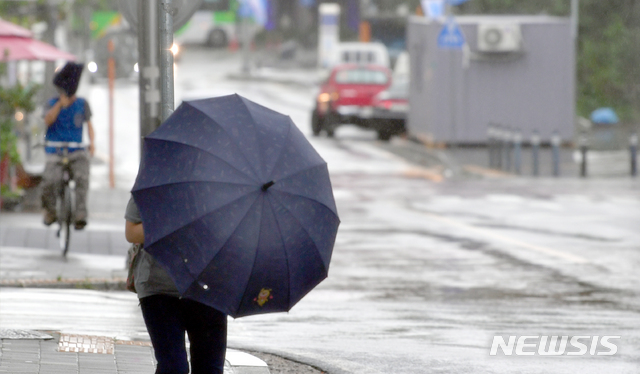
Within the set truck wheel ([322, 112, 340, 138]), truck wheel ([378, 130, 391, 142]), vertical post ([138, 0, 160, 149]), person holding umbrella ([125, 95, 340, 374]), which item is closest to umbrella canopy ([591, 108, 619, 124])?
truck wheel ([378, 130, 391, 142])

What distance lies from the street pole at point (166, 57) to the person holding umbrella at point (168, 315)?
5.00ft

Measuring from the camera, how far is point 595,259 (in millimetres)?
12617

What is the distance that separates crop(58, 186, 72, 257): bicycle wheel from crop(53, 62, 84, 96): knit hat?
3.20 ft

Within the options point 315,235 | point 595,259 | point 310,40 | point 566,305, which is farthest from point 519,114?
point 310,40

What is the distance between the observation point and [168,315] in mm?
4859

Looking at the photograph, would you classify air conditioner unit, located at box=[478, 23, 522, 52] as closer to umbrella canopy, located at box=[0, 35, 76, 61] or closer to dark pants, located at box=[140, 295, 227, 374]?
umbrella canopy, located at box=[0, 35, 76, 61]

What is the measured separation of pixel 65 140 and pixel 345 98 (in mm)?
21177

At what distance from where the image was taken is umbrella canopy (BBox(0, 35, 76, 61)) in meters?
14.5

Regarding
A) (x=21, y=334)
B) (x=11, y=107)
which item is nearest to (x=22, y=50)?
(x=11, y=107)

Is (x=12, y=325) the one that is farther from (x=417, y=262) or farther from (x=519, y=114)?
(x=519, y=114)

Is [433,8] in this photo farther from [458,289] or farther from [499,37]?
[458,289]

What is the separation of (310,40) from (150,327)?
62.7 metres

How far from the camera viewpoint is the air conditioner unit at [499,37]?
29.0 meters

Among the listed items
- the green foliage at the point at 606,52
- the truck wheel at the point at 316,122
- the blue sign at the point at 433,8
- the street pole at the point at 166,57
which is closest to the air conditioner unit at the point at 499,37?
the blue sign at the point at 433,8
